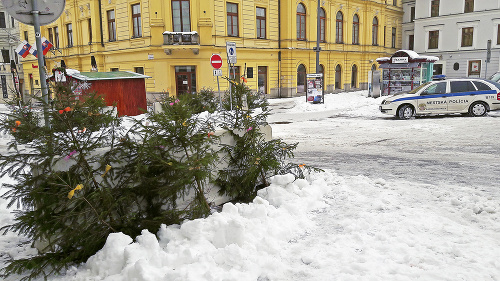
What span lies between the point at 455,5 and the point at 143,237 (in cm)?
4573

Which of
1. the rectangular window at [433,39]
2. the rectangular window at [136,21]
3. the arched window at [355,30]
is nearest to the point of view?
the rectangular window at [136,21]

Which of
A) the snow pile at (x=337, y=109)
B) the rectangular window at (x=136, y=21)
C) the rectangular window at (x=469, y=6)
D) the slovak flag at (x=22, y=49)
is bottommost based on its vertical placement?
the snow pile at (x=337, y=109)

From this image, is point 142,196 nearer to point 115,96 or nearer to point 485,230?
point 485,230

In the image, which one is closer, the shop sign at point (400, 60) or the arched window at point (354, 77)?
the shop sign at point (400, 60)

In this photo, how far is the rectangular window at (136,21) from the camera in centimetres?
2638

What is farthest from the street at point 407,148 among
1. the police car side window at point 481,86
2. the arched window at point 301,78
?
the arched window at point 301,78

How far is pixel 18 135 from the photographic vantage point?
11.8 ft

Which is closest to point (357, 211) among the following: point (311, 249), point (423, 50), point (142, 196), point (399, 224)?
point (399, 224)

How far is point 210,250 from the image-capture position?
11.8 ft

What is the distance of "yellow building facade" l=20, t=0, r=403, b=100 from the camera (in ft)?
83.5

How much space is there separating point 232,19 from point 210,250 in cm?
Result: 2583

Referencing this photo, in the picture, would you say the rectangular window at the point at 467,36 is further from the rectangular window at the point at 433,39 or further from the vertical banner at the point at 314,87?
the vertical banner at the point at 314,87

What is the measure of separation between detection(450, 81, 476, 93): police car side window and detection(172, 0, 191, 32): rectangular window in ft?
56.2

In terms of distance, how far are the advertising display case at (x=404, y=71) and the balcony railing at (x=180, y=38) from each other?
1222cm
